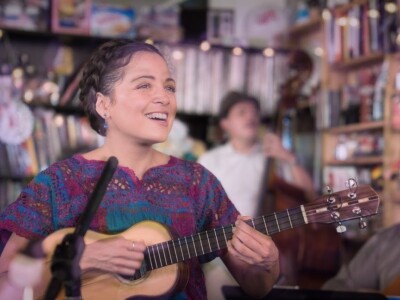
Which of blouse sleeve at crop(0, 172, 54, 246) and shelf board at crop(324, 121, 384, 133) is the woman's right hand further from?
shelf board at crop(324, 121, 384, 133)

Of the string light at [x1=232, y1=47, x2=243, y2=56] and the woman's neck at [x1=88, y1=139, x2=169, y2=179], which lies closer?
the woman's neck at [x1=88, y1=139, x2=169, y2=179]

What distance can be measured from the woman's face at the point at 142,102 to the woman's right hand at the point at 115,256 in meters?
0.21

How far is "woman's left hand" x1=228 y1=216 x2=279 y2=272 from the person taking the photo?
4.59ft

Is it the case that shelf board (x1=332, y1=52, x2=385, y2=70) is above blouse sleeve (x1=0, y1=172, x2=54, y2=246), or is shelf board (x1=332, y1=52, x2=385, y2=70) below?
above

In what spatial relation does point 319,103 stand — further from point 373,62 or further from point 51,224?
point 51,224

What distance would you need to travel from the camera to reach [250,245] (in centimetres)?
→ 140

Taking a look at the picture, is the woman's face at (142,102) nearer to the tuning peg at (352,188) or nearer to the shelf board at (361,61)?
the tuning peg at (352,188)

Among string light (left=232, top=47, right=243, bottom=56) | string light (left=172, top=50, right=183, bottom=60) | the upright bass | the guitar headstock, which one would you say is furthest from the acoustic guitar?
string light (left=232, top=47, right=243, bottom=56)

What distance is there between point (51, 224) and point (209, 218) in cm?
33

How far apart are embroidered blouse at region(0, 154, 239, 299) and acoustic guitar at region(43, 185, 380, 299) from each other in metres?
0.03

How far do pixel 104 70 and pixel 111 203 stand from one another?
271 millimetres

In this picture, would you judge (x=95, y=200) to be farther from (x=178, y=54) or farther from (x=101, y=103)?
(x=178, y=54)

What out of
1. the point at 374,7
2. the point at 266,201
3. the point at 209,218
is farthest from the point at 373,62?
the point at 209,218

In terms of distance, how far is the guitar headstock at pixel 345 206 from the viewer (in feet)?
4.45
